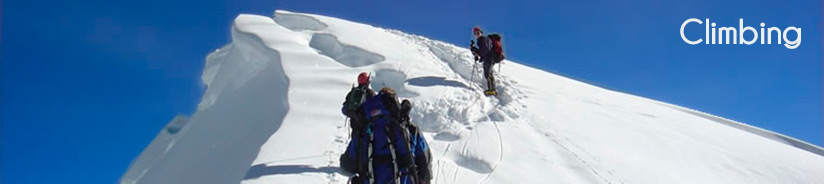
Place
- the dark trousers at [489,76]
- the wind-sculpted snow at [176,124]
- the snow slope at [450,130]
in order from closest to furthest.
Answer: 1. the snow slope at [450,130]
2. the dark trousers at [489,76]
3. the wind-sculpted snow at [176,124]

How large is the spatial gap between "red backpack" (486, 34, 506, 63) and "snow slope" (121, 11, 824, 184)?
2.51ft

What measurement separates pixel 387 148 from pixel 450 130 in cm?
434

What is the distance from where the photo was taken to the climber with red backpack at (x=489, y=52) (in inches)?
462

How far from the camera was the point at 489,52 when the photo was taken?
12.0 metres

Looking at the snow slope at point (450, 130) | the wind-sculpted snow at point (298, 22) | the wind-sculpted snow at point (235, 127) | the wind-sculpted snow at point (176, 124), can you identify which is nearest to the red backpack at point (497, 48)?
the snow slope at point (450, 130)

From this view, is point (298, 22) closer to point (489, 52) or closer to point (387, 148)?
point (489, 52)

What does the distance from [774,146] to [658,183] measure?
15.8 feet

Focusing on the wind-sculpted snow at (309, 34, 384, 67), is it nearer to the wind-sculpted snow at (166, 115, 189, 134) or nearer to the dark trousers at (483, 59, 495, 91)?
the dark trousers at (483, 59, 495, 91)

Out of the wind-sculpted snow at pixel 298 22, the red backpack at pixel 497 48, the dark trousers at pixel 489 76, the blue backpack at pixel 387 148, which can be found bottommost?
the blue backpack at pixel 387 148

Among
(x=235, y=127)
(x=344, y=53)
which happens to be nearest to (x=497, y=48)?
(x=344, y=53)

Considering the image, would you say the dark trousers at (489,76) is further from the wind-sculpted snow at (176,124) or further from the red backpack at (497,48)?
the wind-sculpted snow at (176,124)

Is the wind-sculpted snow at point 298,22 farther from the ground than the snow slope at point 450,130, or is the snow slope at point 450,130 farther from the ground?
the wind-sculpted snow at point 298,22

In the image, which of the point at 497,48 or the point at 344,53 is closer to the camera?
the point at 497,48

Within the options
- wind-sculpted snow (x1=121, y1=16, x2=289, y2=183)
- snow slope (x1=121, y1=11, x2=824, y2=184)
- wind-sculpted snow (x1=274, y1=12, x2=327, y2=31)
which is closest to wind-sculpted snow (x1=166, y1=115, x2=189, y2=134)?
snow slope (x1=121, y1=11, x2=824, y2=184)
